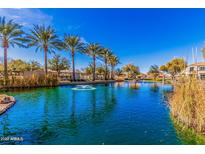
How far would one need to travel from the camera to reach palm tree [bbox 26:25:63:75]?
22.3 m

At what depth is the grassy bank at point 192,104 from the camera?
4.77 meters

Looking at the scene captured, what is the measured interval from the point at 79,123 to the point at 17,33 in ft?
50.1

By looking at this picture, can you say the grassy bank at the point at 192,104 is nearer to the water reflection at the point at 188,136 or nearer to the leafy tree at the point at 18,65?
the water reflection at the point at 188,136

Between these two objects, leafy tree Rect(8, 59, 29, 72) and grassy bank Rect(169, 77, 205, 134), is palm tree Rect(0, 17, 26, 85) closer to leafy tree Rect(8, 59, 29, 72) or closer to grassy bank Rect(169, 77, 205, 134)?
grassy bank Rect(169, 77, 205, 134)

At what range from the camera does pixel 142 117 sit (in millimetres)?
7023

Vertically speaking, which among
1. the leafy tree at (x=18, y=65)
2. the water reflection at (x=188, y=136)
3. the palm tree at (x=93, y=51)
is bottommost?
the water reflection at (x=188, y=136)

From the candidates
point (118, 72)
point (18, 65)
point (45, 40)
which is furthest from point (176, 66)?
point (118, 72)

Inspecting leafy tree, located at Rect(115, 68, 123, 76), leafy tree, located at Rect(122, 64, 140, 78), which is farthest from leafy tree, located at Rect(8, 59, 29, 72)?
leafy tree, located at Rect(122, 64, 140, 78)

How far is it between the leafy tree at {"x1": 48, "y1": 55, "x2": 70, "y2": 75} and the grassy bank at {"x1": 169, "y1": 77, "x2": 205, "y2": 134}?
33.1 meters

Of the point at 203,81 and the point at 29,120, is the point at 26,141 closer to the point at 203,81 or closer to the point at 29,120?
→ the point at 29,120

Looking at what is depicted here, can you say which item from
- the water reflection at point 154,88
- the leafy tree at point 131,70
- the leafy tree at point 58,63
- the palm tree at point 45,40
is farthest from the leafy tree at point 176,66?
the leafy tree at point 58,63

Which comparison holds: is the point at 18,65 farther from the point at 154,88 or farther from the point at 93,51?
the point at 154,88

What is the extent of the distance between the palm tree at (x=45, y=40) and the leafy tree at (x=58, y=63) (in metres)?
13.4
